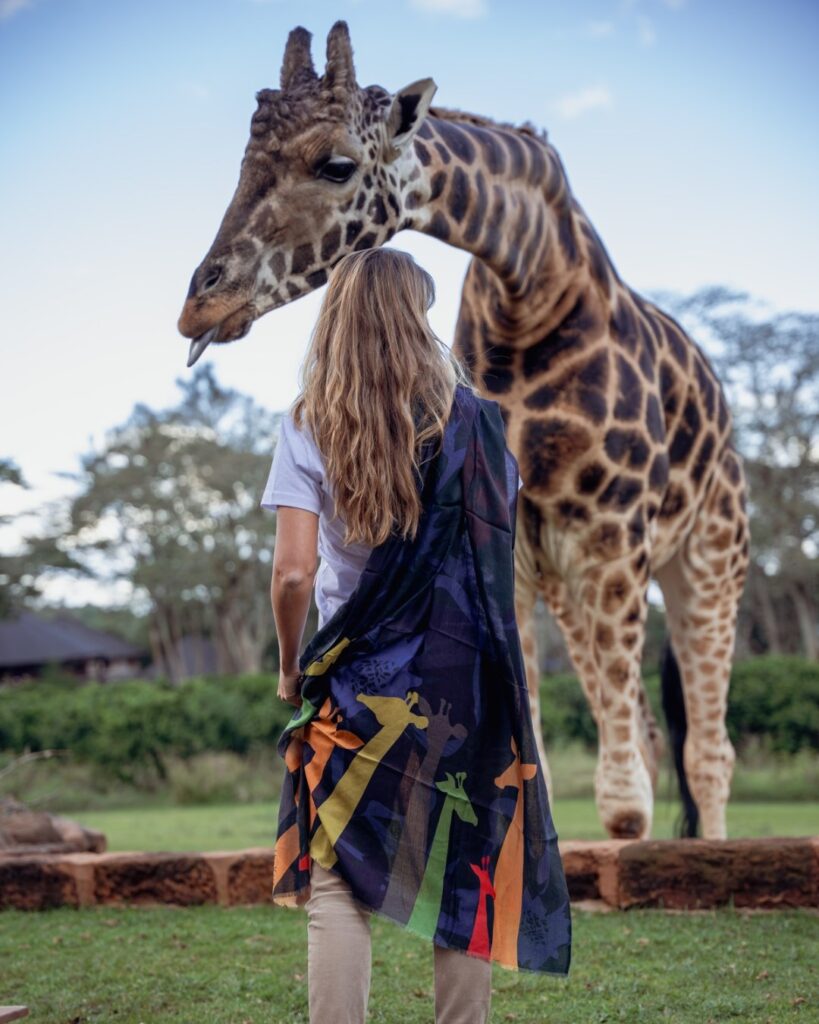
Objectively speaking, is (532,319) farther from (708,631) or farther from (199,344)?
(708,631)

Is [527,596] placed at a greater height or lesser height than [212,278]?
lesser

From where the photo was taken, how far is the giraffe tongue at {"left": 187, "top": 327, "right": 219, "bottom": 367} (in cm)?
363

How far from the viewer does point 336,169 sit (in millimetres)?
3939

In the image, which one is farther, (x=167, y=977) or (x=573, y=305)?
(x=573, y=305)

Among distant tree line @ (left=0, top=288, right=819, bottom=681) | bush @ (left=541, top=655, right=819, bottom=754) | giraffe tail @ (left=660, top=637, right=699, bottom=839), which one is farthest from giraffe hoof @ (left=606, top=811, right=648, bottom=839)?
distant tree line @ (left=0, top=288, right=819, bottom=681)

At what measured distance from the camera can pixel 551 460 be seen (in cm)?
472

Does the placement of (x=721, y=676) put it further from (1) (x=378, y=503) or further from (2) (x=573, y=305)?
(1) (x=378, y=503)

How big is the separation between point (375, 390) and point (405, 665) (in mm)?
594

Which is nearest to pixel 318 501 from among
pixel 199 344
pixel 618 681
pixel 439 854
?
pixel 439 854

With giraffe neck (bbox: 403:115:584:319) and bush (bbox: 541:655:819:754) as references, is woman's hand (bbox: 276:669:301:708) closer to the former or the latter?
giraffe neck (bbox: 403:115:584:319)

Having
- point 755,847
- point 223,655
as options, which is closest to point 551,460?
point 755,847

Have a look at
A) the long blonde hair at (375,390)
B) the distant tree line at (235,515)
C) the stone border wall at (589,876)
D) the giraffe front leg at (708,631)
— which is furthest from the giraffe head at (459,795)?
the distant tree line at (235,515)

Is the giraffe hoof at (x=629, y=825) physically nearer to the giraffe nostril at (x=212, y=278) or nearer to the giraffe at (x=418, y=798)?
the giraffe at (x=418, y=798)

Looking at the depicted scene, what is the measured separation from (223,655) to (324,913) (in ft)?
122
